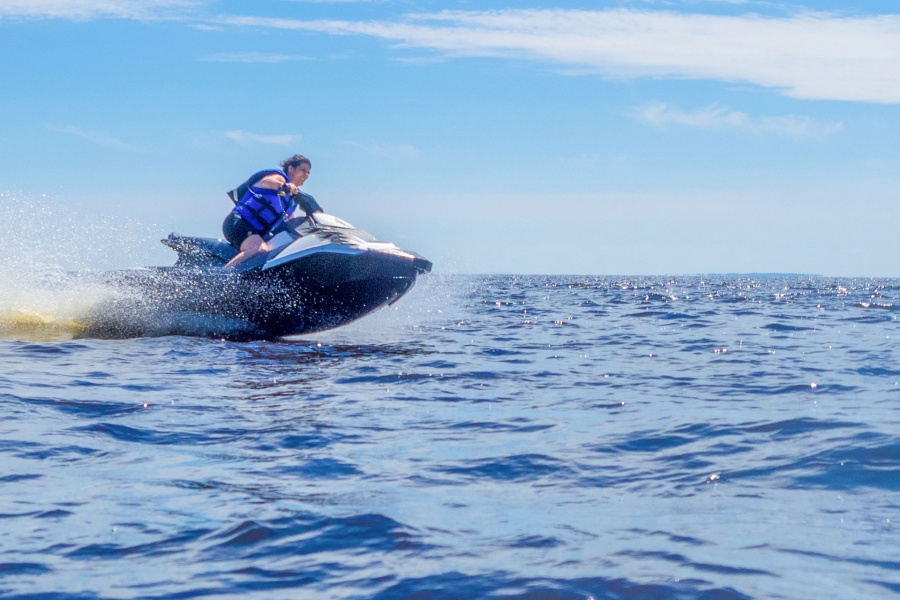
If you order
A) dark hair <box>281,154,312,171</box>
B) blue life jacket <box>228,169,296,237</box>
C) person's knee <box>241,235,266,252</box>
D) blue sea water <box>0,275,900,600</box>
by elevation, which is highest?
dark hair <box>281,154,312,171</box>

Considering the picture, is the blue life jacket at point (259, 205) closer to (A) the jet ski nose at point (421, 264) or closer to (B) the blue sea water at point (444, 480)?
(A) the jet ski nose at point (421, 264)

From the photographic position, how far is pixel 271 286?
36.3 ft

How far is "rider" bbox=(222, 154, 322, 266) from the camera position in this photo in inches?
452

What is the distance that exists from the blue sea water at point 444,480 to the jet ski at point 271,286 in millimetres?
2360

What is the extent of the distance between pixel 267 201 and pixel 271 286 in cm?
125

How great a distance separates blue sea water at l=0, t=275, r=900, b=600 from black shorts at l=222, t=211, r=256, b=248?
3356 millimetres

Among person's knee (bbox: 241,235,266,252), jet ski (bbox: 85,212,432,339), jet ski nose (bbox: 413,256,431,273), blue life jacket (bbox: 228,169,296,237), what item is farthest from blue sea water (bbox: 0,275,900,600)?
blue life jacket (bbox: 228,169,296,237)

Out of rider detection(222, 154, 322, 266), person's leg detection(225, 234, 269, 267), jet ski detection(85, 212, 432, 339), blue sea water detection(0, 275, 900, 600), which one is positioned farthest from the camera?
rider detection(222, 154, 322, 266)

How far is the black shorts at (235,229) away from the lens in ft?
38.5

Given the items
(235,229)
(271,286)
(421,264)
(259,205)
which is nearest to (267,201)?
(259,205)

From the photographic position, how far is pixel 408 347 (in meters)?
10.9

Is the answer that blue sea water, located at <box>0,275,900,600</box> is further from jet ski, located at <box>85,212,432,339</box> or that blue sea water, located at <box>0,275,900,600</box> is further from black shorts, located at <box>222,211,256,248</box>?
black shorts, located at <box>222,211,256,248</box>

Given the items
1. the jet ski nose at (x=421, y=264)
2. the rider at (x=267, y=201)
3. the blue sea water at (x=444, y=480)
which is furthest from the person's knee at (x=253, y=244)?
the blue sea water at (x=444, y=480)

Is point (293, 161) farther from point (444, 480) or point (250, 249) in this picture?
point (444, 480)
